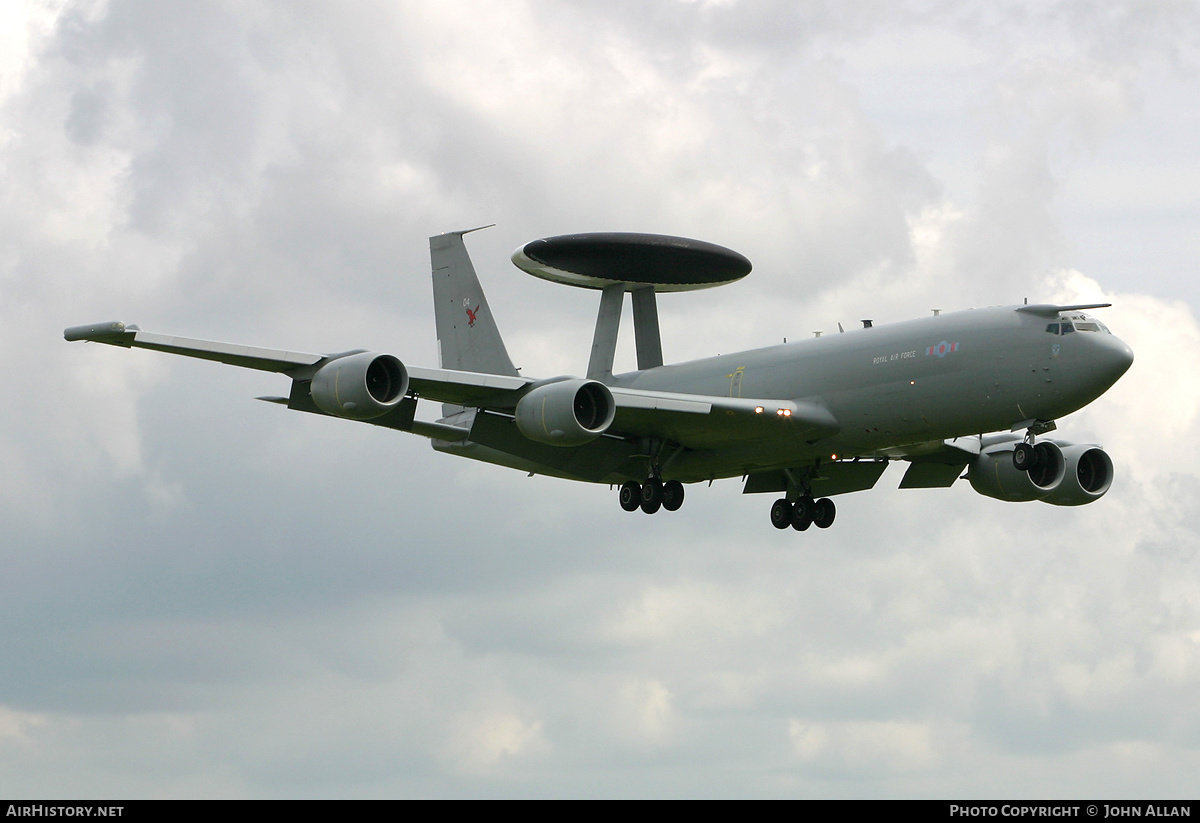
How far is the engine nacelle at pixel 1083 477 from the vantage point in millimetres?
44500

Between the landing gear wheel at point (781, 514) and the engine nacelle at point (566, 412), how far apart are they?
9612 mm

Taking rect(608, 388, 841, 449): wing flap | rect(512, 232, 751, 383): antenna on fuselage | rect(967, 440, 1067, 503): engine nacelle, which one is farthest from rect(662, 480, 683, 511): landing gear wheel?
rect(967, 440, 1067, 503): engine nacelle

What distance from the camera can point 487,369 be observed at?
49.3 meters

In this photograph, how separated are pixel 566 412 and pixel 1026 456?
11.5 meters

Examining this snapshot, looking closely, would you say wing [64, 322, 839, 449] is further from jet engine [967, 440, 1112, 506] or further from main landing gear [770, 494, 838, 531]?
jet engine [967, 440, 1112, 506]

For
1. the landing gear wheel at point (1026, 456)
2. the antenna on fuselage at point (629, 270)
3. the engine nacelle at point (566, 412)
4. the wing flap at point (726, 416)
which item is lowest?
the landing gear wheel at point (1026, 456)

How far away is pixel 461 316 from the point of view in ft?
166

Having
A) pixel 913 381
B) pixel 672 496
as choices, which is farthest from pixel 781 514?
pixel 913 381

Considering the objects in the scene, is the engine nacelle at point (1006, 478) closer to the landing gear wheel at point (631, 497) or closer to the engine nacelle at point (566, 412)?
the landing gear wheel at point (631, 497)

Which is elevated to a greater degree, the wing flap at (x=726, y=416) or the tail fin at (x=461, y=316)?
the tail fin at (x=461, y=316)

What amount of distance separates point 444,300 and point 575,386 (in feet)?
48.1

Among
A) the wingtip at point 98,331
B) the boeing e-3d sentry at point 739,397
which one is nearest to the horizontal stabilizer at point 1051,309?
the boeing e-3d sentry at point 739,397

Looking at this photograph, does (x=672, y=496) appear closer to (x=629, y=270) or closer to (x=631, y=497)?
(x=631, y=497)
